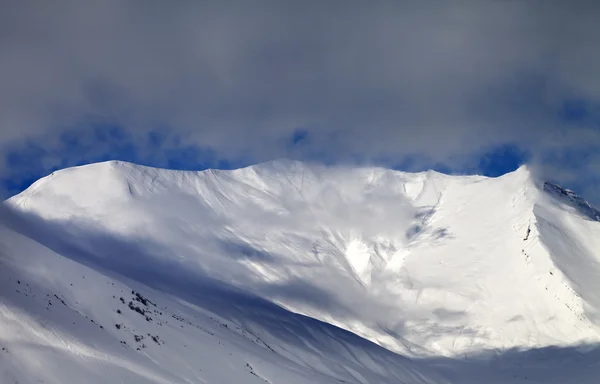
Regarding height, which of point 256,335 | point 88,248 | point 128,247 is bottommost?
point 256,335

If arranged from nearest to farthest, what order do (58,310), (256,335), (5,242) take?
(58,310), (5,242), (256,335)

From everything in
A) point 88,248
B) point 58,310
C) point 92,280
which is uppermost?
point 88,248

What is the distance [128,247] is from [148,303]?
359 feet

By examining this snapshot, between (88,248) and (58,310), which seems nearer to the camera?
(58,310)

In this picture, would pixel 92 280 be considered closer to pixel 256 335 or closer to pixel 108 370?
pixel 108 370

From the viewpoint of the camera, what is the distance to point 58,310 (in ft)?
191

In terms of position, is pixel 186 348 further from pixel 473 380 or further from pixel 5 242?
pixel 473 380

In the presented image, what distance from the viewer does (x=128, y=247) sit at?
181250mm

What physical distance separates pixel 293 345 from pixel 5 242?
220 ft

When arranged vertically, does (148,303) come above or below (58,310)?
above

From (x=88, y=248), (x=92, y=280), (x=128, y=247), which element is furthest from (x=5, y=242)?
(x=128, y=247)

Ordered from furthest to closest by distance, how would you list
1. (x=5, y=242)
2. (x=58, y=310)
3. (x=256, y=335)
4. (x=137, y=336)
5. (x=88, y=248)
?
(x=88, y=248) < (x=256, y=335) < (x=5, y=242) < (x=137, y=336) < (x=58, y=310)

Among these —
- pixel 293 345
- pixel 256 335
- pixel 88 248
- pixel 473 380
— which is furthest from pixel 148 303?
pixel 473 380

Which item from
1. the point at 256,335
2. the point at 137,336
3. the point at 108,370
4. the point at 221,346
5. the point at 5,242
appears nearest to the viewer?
the point at 108,370
